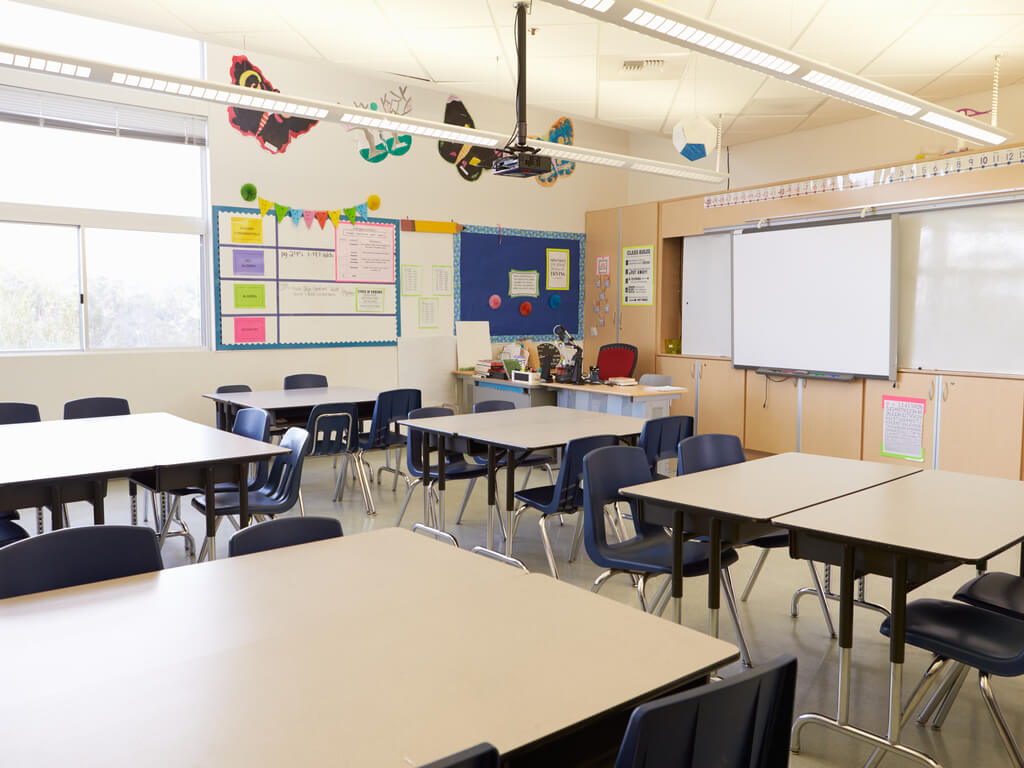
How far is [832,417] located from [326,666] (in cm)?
607

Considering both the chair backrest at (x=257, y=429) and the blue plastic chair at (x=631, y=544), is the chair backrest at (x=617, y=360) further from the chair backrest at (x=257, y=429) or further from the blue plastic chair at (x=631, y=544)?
the blue plastic chair at (x=631, y=544)

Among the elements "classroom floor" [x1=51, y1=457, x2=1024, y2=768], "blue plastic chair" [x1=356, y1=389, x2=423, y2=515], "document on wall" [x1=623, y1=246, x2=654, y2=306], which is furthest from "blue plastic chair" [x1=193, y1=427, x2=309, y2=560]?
"document on wall" [x1=623, y1=246, x2=654, y2=306]

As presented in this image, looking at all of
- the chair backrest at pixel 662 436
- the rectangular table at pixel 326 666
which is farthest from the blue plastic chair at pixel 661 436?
the rectangular table at pixel 326 666

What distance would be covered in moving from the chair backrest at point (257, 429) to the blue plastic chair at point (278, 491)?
2.5 inches

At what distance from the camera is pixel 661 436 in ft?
14.8

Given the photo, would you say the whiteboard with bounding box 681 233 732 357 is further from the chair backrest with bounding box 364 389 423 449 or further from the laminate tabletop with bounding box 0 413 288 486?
the laminate tabletop with bounding box 0 413 288 486

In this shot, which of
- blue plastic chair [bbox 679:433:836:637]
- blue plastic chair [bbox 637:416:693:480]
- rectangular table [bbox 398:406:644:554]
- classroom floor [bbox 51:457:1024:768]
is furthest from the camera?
blue plastic chair [bbox 637:416:693:480]

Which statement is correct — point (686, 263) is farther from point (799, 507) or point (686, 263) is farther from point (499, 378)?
point (799, 507)

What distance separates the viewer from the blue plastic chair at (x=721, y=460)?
330 cm

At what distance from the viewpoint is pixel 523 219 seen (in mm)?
8594

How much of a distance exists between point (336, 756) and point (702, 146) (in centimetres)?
697

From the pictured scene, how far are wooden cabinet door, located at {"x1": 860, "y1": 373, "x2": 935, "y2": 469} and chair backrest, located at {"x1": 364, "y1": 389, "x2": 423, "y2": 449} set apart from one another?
377cm

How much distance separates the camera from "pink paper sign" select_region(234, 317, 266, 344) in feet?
22.5

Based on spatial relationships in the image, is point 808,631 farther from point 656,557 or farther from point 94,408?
point 94,408
